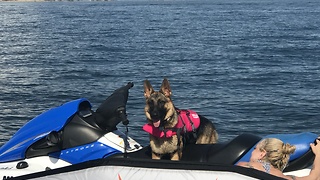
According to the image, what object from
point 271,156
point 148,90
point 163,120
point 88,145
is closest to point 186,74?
point 148,90

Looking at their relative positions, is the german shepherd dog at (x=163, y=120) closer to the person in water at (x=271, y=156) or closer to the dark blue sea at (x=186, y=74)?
the person in water at (x=271, y=156)

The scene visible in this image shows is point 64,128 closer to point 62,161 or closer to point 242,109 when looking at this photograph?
point 62,161

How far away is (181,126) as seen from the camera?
21.2ft

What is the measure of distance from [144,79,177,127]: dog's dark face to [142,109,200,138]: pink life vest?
2.8 inches

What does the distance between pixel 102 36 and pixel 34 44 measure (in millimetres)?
8224

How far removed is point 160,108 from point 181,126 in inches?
16.0

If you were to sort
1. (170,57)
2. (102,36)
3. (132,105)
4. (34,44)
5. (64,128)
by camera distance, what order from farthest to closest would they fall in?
(102,36), (34,44), (170,57), (132,105), (64,128)

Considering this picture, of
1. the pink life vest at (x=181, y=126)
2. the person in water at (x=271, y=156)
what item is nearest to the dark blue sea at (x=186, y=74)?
the pink life vest at (x=181, y=126)

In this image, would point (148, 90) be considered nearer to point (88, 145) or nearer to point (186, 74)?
point (88, 145)

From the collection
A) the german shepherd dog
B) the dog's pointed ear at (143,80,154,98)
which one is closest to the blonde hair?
the german shepherd dog

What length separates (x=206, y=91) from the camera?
21.0 meters

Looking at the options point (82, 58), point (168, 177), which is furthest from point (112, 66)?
point (168, 177)

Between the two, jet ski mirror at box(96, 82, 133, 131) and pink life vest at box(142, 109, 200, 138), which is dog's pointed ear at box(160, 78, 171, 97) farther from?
jet ski mirror at box(96, 82, 133, 131)

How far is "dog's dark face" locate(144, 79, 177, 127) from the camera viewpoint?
20.6 ft
